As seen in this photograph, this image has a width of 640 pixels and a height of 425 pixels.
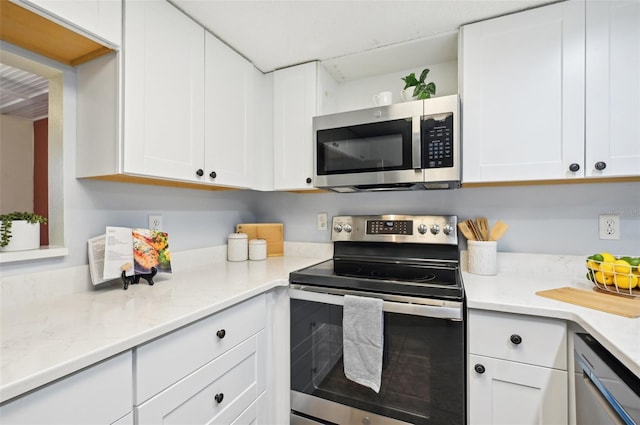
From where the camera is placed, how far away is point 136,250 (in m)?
1.32

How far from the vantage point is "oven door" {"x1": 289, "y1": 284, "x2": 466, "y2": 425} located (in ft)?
3.73

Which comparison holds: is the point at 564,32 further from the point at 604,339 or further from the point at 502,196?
the point at 604,339

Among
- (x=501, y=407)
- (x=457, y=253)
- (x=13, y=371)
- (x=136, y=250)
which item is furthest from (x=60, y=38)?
(x=501, y=407)

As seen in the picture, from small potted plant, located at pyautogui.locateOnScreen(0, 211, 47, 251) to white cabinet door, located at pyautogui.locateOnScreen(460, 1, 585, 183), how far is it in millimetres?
1843

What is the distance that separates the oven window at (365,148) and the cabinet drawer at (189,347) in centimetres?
86

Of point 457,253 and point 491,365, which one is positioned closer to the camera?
point 491,365

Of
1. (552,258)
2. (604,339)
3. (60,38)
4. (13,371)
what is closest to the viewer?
(13,371)

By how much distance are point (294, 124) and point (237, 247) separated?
87 centimetres

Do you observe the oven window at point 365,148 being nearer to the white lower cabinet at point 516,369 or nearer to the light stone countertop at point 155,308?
the light stone countertop at point 155,308

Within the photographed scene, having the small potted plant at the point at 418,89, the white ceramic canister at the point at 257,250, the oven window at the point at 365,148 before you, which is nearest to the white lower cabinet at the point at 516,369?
the oven window at the point at 365,148

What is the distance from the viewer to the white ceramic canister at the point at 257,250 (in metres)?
1.96

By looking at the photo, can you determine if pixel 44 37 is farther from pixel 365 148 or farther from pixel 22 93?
pixel 22 93

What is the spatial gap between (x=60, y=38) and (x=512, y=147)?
73.9 inches

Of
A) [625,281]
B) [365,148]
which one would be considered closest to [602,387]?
[625,281]
